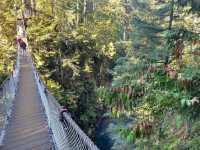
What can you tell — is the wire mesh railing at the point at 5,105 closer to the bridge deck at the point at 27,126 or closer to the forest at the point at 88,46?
the bridge deck at the point at 27,126

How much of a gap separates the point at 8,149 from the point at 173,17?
9694mm

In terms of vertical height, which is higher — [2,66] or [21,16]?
[21,16]

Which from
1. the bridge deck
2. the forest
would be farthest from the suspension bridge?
the forest

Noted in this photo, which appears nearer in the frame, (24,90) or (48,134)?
(48,134)

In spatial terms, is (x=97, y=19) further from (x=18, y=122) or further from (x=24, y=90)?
(x=18, y=122)

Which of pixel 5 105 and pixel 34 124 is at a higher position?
pixel 5 105

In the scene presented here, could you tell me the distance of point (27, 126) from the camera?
257 inches

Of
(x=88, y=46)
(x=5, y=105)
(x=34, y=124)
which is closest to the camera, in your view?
(x=34, y=124)

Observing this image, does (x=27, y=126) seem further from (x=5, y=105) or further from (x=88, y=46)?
(x=88, y=46)

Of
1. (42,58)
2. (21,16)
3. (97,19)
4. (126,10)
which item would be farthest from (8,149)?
(126,10)

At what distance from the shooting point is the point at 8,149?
18.0 feet

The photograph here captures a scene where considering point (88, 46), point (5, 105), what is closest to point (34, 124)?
point (5, 105)

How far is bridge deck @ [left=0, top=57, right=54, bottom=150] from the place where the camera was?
566 cm

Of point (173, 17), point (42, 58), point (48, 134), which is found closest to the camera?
point (48, 134)
